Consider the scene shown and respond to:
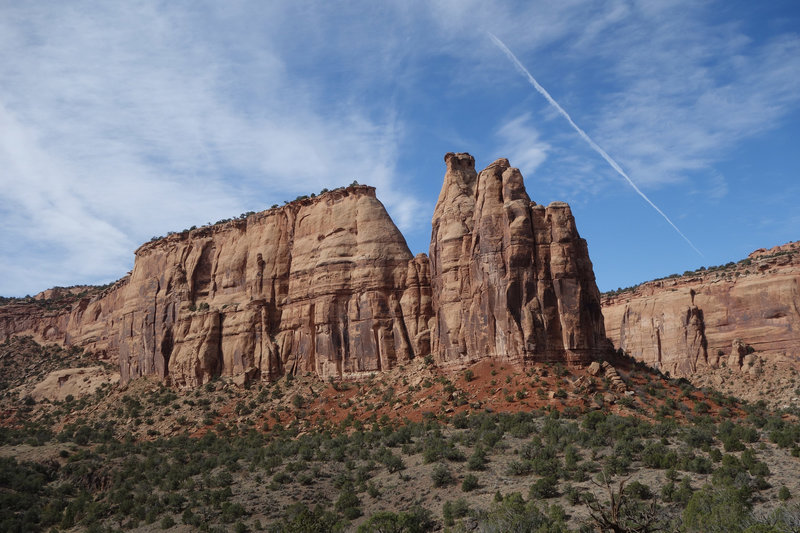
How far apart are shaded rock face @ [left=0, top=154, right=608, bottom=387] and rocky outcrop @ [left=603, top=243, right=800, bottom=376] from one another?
1540 inches

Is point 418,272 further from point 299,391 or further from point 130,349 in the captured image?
point 130,349

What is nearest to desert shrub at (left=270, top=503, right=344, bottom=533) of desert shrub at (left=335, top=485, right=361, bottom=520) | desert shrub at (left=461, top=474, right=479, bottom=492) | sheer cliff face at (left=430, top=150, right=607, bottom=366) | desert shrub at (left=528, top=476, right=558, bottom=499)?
desert shrub at (left=335, top=485, right=361, bottom=520)

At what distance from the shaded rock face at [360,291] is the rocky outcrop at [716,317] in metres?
39.1

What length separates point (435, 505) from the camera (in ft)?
116

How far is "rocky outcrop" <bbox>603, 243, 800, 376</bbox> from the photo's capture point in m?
81.8

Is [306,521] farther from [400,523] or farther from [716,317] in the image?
[716,317]

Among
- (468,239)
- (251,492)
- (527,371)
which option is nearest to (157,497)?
(251,492)

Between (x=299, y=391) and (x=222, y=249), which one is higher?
(x=222, y=249)

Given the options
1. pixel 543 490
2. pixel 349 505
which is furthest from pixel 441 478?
pixel 543 490

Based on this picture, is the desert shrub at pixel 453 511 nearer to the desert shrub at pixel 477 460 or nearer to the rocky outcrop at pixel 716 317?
the desert shrub at pixel 477 460

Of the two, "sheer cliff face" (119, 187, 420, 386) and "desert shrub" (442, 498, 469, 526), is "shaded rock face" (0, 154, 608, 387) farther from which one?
"desert shrub" (442, 498, 469, 526)

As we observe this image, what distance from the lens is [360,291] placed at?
61.4 m

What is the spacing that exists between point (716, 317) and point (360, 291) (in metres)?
47.2

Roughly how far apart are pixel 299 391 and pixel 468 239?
1801 centimetres
